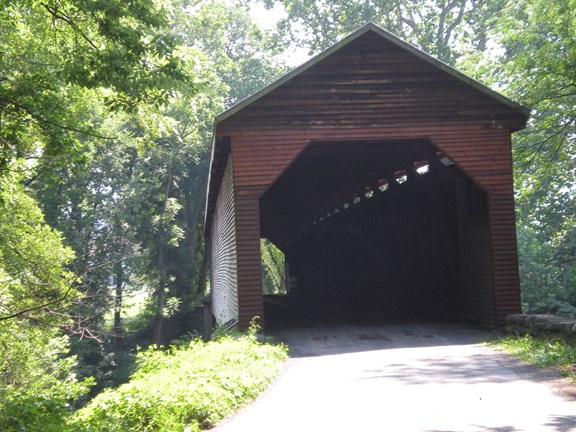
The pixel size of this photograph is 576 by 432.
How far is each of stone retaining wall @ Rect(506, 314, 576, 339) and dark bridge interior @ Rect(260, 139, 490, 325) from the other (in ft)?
6.68

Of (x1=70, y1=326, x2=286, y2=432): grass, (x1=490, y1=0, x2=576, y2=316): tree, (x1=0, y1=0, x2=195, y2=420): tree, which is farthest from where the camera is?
(x1=490, y1=0, x2=576, y2=316): tree

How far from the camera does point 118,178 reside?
40.8m

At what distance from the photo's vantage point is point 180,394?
23.9 feet

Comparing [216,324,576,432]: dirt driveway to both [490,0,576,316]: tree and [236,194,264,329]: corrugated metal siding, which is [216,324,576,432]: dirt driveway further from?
[490,0,576,316]: tree

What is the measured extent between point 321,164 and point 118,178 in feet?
71.4

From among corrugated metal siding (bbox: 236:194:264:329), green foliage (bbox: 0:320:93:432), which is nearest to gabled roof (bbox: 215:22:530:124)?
corrugated metal siding (bbox: 236:194:264:329)

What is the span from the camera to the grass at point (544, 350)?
9.43 m

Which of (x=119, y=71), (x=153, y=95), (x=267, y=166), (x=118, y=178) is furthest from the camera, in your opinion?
(x=118, y=178)

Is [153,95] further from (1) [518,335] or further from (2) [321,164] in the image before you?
(2) [321,164]

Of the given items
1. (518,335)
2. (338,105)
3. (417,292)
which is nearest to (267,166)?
(338,105)

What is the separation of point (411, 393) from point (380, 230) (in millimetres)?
17327

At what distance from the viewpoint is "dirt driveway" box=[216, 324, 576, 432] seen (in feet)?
21.8

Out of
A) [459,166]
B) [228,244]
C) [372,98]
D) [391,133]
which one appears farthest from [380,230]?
[372,98]

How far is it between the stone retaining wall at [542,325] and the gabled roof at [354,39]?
4455 millimetres
